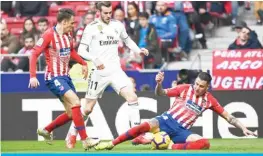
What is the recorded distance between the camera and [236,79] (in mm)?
19219

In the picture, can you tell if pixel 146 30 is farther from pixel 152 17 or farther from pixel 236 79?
pixel 236 79

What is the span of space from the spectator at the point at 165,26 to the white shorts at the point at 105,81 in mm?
4887

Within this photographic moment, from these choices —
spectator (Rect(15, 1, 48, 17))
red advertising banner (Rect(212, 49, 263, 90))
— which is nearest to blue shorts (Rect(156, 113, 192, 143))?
red advertising banner (Rect(212, 49, 263, 90))

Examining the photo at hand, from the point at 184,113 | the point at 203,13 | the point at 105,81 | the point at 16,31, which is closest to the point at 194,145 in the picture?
the point at 184,113

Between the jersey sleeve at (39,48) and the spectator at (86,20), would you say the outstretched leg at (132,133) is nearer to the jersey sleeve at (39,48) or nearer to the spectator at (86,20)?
the jersey sleeve at (39,48)

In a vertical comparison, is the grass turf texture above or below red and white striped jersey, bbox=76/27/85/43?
below

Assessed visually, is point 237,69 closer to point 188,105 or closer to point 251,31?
point 251,31

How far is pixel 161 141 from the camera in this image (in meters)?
14.6

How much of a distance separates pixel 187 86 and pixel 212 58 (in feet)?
14.5

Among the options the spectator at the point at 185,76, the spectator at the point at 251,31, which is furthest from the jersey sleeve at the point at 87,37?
the spectator at the point at 251,31

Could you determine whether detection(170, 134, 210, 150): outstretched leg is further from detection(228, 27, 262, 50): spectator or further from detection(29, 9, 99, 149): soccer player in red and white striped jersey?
detection(228, 27, 262, 50): spectator

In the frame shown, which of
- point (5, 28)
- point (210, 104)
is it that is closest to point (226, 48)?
point (5, 28)

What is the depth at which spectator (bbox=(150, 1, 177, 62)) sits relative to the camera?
21.1 meters

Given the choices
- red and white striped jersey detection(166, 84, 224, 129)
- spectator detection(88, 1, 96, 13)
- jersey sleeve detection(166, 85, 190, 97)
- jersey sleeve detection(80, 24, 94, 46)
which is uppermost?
jersey sleeve detection(80, 24, 94, 46)
